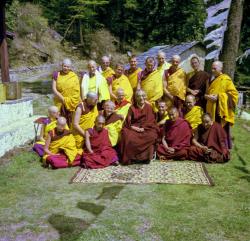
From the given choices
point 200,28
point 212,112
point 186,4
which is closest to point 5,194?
point 212,112

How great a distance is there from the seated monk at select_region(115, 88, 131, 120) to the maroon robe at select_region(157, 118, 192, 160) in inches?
33.2

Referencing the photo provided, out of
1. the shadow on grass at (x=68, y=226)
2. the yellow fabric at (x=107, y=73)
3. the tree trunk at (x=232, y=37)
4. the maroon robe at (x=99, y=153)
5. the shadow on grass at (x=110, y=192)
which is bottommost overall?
the shadow on grass at (x=110, y=192)

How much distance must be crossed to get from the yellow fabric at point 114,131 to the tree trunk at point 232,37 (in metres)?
3.05

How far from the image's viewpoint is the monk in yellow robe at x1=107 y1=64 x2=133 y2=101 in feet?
24.9

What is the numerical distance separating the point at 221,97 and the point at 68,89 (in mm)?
2884

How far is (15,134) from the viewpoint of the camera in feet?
24.0

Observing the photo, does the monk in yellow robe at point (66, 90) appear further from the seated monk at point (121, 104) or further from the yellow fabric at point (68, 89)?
the seated monk at point (121, 104)

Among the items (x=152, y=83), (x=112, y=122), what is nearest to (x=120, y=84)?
(x=152, y=83)

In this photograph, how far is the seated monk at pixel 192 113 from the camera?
281 inches

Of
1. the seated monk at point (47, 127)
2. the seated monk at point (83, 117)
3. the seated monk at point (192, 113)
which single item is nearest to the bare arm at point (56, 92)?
the seated monk at point (47, 127)

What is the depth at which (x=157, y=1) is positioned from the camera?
32625 millimetres

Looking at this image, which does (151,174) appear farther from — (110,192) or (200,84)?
(200,84)

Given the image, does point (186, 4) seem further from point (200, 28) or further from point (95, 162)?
point (95, 162)

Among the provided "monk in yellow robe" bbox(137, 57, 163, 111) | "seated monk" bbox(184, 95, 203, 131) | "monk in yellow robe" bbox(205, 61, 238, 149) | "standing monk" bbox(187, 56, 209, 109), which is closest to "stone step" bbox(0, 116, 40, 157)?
"monk in yellow robe" bbox(137, 57, 163, 111)
